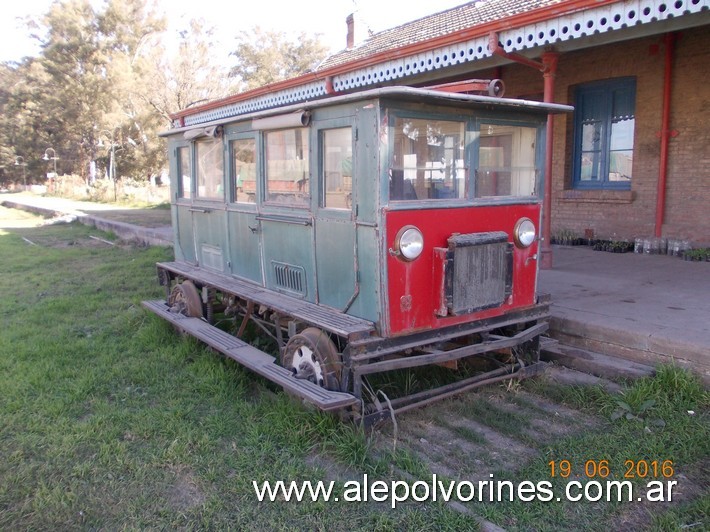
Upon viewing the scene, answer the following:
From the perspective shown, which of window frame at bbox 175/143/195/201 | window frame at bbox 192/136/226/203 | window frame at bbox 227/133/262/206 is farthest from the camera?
window frame at bbox 175/143/195/201

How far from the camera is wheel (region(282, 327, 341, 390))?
13.5 feet

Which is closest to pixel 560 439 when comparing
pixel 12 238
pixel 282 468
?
pixel 282 468

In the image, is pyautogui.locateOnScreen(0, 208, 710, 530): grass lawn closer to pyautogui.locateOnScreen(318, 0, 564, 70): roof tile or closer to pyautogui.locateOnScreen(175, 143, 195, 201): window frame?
pyautogui.locateOnScreen(175, 143, 195, 201): window frame

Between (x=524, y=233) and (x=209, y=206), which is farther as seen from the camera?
(x=209, y=206)

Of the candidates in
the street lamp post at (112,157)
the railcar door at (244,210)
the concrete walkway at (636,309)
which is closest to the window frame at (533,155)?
the concrete walkway at (636,309)

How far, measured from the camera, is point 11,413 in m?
4.38

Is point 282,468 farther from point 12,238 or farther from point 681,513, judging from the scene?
point 12,238

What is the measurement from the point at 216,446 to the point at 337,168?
208 cm

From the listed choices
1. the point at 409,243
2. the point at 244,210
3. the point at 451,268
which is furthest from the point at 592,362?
the point at 244,210

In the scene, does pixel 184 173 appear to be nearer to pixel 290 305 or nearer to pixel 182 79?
pixel 290 305

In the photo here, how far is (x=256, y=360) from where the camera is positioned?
4.64m

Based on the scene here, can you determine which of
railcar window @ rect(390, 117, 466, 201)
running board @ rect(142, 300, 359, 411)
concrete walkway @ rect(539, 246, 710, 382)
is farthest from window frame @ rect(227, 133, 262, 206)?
concrete walkway @ rect(539, 246, 710, 382)

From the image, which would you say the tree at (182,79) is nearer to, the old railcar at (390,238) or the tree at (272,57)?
the tree at (272,57)

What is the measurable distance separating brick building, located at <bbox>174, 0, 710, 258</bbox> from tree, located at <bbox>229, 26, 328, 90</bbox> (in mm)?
35245
